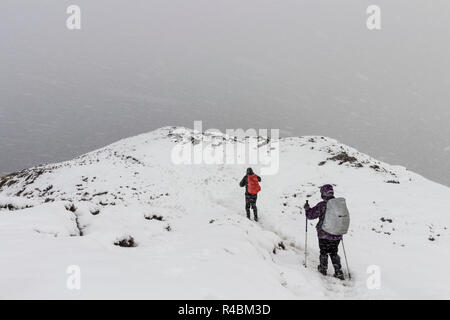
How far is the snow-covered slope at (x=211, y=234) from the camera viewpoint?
244 inches

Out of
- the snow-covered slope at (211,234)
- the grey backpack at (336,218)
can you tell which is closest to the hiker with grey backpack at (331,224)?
the grey backpack at (336,218)

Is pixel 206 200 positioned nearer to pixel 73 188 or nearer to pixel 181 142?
pixel 73 188

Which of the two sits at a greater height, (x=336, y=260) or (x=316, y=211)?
(x=316, y=211)

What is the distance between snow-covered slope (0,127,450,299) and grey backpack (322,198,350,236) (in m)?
1.59

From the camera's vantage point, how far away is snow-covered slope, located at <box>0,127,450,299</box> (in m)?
6.20

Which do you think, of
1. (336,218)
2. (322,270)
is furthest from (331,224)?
(322,270)

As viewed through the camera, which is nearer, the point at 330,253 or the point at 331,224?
the point at 331,224

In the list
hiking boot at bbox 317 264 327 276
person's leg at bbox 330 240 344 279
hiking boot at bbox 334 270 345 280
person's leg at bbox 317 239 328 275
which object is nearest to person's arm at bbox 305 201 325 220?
person's leg at bbox 317 239 328 275

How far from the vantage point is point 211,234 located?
10883mm

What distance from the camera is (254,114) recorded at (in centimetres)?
12306

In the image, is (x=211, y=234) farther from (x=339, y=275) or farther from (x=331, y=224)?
(x=339, y=275)

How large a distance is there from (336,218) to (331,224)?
24 cm
